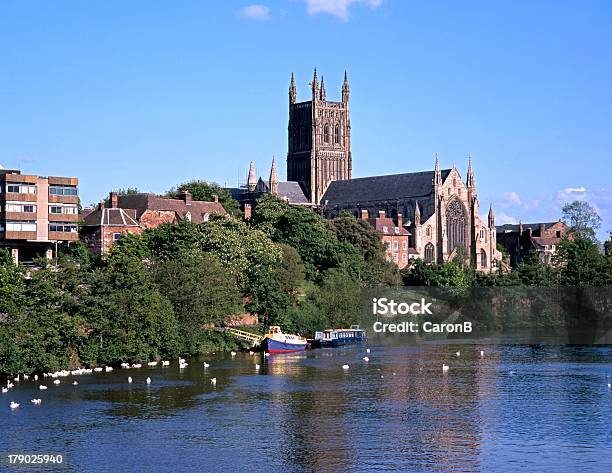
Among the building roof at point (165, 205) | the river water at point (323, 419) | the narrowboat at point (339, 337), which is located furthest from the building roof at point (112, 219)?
the river water at point (323, 419)

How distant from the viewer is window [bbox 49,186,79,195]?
433 ft

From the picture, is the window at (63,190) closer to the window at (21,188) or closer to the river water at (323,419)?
the window at (21,188)

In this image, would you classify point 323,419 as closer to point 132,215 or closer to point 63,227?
point 63,227

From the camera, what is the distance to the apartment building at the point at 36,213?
415 ft

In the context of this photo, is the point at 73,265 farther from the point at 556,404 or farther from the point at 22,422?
the point at 556,404

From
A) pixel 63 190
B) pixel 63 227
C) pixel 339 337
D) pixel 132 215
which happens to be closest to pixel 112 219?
pixel 132 215

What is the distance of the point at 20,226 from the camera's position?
127 meters

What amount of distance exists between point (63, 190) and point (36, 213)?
218 inches

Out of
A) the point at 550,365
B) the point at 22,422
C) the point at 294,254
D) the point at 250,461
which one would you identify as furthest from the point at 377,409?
the point at 294,254

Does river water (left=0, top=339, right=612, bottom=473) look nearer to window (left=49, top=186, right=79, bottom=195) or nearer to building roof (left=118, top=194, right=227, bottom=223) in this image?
window (left=49, top=186, right=79, bottom=195)

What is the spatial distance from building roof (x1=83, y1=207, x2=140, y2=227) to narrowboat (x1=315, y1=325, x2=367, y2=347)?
30.0m

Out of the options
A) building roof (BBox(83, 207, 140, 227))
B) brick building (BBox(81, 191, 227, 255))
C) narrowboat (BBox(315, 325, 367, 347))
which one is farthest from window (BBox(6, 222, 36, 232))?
narrowboat (BBox(315, 325, 367, 347))

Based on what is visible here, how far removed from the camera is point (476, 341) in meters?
138

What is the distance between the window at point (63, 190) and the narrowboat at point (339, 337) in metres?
35.4
